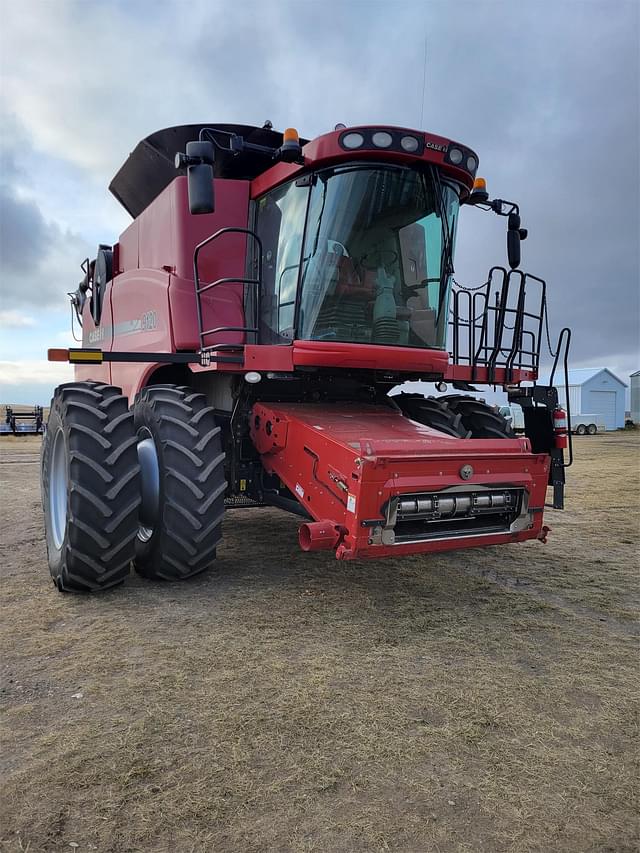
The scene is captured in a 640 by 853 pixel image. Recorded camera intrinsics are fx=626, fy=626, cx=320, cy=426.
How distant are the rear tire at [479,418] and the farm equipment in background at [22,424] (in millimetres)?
23161

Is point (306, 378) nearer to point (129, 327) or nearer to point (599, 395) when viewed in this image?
point (129, 327)

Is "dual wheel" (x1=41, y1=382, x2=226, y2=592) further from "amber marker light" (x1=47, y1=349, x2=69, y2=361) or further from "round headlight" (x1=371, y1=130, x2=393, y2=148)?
"round headlight" (x1=371, y1=130, x2=393, y2=148)

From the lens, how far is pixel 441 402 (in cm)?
617

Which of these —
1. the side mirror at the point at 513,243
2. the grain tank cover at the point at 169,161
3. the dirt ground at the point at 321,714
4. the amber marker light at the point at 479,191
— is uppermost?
A: the grain tank cover at the point at 169,161

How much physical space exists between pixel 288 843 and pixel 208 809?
1.06 ft

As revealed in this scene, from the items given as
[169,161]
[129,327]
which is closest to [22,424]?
[129,327]

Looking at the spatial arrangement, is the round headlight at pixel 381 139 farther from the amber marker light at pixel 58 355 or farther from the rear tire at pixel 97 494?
the amber marker light at pixel 58 355

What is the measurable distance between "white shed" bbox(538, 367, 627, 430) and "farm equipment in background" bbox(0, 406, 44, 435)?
28.7m

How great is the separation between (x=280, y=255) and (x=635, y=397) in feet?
147

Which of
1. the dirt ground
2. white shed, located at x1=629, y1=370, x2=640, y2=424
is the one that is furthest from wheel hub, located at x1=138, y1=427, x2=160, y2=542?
white shed, located at x1=629, y1=370, x2=640, y2=424

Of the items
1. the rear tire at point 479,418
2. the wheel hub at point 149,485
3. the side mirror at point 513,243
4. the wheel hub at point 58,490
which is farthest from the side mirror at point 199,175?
the rear tire at point 479,418

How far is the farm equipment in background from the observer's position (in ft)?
86.2

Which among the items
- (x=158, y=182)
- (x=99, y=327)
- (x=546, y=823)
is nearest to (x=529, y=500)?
(x=546, y=823)

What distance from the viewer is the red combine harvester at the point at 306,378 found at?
4.09m
